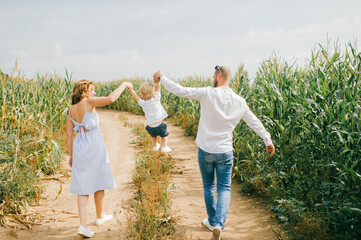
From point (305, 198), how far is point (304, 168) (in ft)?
1.85

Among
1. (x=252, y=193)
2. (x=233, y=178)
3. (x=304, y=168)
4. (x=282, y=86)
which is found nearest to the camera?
(x=304, y=168)

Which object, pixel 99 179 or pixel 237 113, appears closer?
pixel 237 113

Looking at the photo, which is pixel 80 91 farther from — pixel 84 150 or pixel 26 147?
pixel 26 147

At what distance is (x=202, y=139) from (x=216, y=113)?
0.37m

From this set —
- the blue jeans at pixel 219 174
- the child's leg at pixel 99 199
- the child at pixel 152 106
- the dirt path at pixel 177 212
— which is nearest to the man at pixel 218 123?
the blue jeans at pixel 219 174

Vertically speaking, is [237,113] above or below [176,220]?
above

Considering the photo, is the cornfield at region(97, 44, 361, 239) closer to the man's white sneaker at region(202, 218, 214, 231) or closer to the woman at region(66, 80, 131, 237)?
the man's white sneaker at region(202, 218, 214, 231)

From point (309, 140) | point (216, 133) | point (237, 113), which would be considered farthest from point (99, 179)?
point (309, 140)

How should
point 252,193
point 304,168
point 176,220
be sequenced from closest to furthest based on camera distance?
point 176,220
point 304,168
point 252,193

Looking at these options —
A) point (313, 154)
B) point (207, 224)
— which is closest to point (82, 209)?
point (207, 224)

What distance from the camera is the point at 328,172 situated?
3.71 metres

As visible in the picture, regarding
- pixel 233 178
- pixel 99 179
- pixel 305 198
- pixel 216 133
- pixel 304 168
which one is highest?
pixel 216 133

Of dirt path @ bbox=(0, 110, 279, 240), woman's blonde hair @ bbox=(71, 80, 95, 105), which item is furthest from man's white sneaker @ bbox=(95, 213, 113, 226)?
woman's blonde hair @ bbox=(71, 80, 95, 105)

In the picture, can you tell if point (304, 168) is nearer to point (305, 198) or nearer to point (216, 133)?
point (305, 198)
